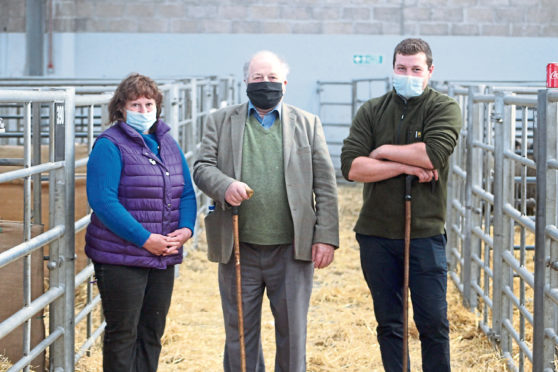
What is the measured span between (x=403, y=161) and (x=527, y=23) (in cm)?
1020

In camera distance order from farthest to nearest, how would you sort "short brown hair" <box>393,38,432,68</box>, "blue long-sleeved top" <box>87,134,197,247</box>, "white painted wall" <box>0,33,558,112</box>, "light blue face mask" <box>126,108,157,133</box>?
"white painted wall" <box>0,33,558,112</box>, "short brown hair" <box>393,38,432,68</box>, "light blue face mask" <box>126,108,157,133</box>, "blue long-sleeved top" <box>87,134,197,247</box>

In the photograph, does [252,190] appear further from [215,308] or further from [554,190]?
[215,308]

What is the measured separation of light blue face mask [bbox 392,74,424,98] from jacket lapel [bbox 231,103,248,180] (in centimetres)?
57

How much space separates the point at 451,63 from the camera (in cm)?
1272

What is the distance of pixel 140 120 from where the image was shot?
322 cm

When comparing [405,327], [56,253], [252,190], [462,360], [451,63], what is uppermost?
[451,63]

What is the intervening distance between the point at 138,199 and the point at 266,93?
59 cm

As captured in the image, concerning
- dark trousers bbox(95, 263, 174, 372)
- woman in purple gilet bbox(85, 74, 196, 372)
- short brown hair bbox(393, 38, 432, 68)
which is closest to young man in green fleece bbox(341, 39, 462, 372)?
short brown hair bbox(393, 38, 432, 68)

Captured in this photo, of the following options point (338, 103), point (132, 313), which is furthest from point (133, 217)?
point (338, 103)

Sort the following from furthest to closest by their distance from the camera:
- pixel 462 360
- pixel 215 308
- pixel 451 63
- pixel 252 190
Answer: pixel 451 63 < pixel 215 308 < pixel 462 360 < pixel 252 190

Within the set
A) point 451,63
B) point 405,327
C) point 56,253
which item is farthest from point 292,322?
point 451,63

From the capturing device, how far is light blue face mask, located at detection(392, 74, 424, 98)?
130 inches

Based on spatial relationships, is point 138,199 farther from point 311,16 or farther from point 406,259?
point 311,16

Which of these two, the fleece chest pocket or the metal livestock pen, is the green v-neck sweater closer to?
the fleece chest pocket
